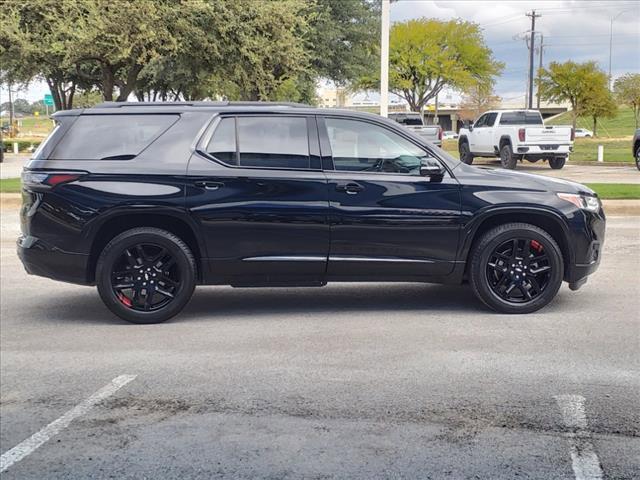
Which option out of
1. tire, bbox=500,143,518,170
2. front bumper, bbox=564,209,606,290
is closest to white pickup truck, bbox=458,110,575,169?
tire, bbox=500,143,518,170

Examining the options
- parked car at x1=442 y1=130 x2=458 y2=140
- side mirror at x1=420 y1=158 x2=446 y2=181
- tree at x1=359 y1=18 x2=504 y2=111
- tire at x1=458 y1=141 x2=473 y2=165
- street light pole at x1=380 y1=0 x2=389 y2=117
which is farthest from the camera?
parked car at x1=442 y1=130 x2=458 y2=140

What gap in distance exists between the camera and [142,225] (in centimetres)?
634

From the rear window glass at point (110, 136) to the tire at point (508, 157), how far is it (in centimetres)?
1873

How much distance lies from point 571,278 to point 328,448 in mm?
3425

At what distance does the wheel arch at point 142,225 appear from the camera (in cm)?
626

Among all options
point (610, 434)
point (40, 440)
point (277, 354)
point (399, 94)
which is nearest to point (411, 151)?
point (277, 354)

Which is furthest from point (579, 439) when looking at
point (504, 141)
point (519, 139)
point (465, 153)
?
point (465, 153)

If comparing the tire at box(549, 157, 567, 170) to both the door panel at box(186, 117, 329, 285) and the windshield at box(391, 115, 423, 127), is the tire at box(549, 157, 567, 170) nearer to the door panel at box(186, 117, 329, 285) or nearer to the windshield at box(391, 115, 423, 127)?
the windshield at box(391, 115, 423, 127)

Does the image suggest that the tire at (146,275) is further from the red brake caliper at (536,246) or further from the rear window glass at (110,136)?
the red brake caliper at (536,246)

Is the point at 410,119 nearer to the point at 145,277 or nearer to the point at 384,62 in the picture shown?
the point at 384,62

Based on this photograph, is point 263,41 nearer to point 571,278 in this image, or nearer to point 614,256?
point 614,256

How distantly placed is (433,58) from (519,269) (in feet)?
→ 181

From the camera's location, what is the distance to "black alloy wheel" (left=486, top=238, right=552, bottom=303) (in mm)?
6348

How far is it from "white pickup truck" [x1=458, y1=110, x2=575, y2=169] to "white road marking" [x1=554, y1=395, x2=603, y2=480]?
64.6ft
